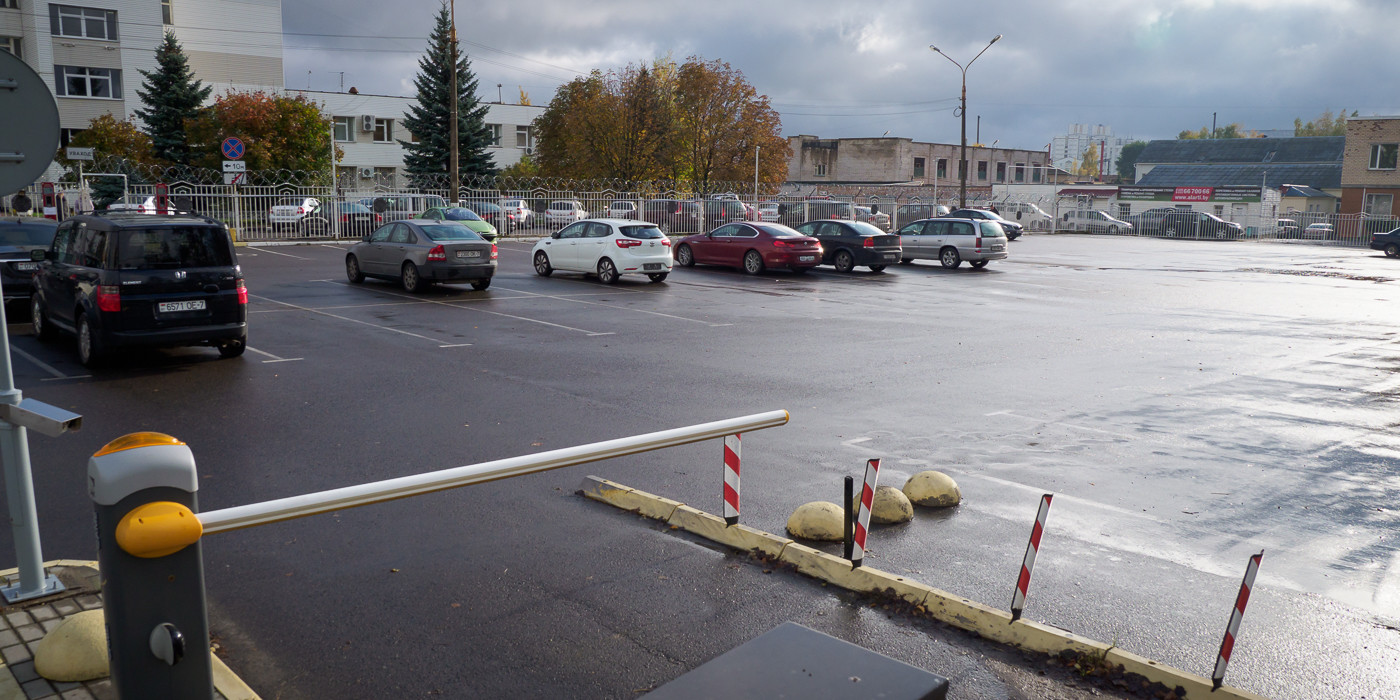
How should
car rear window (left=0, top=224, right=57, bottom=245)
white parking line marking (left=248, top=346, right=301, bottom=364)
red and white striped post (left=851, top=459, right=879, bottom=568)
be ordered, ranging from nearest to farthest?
1. red and white striped post (left=851, top=459, right=879, bottom=568)
2. white parking line marking (left=248, top=346, right=301, bottom=364)
3. car rear window (left=0, top=224, right=57, bottom=245)

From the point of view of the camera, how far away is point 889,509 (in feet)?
21.3

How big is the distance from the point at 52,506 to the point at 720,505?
4398 mm

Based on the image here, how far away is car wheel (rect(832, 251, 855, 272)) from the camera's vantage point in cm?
2850

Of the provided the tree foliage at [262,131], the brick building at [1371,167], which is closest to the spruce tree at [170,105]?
the tree foliage at [262,131]

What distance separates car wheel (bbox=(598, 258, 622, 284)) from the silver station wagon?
421 inches

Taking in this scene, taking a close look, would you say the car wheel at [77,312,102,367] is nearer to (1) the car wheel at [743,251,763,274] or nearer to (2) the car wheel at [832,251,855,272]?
(1) the car wheel at [743,251,763,274]

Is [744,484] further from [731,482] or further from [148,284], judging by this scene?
[148,284]

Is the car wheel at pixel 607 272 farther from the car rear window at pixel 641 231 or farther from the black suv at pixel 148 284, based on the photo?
the black suv at pixel 148 284

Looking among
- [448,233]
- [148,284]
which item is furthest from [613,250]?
[148,284]

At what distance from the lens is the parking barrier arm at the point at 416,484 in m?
3.32

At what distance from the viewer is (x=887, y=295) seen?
22.4 meters

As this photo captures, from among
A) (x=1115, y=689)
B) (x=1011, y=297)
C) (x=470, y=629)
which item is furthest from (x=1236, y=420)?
(x=1011, y=297)

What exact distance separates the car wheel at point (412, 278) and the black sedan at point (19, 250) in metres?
6.19

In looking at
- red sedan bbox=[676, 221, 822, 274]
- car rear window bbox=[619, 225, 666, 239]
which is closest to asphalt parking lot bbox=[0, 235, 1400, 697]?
car rear window bbox=[619, 225, 666, 239]
